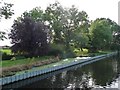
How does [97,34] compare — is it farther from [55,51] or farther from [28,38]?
[28,38]

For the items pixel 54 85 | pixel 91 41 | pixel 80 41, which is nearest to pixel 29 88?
pixel 54 85

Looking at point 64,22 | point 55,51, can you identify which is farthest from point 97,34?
point 55,51

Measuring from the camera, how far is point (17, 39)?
55.4 metres

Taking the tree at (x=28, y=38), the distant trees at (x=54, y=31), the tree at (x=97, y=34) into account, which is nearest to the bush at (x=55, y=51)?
the distant trees at (x=54, y=31)

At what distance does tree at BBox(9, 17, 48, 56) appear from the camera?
181 feet

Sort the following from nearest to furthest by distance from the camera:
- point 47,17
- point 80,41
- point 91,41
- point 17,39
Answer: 1. point 17,39
2. point 47,17
3. point 80,41
4. point 91,41

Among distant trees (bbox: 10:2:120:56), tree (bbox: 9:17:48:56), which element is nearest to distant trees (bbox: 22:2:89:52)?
distant trees (bbox: 10:2:120:56)

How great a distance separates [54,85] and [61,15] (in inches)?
1721

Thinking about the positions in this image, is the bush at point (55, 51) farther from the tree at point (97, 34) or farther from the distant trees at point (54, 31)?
the tree at point (97, 34)

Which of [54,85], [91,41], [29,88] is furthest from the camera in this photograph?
[91,41]

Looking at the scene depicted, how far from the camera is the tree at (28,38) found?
181ft

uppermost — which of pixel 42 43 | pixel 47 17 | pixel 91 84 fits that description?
pixel 47 17

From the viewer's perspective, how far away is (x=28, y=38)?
54906 millimetres

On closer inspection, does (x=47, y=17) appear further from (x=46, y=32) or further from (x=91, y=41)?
(x=91, y=41)
